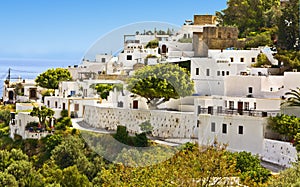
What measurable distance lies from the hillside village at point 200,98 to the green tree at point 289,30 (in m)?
0.68

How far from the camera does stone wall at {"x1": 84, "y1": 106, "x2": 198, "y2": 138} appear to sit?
23312mm

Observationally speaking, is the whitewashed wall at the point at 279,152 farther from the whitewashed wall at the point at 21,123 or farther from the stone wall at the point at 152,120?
the whitewashed wall at the point at 21,123

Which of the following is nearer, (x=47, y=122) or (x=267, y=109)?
(x=267, y=109)

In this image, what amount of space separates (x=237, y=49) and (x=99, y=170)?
986cm

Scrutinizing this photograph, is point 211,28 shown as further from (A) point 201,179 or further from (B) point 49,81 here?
(A) point 201,179

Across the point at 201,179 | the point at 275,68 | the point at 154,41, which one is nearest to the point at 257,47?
the point at 275,68

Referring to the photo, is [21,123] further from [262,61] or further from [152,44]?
[262,61]

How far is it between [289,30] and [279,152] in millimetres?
9787

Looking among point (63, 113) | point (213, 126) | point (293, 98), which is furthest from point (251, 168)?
point (63, 113)

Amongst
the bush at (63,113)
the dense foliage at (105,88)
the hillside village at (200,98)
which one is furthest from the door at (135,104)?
the bush at (63,113)

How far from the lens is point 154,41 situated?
115 feet

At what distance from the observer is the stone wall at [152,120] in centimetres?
2331

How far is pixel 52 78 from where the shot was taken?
118 feet

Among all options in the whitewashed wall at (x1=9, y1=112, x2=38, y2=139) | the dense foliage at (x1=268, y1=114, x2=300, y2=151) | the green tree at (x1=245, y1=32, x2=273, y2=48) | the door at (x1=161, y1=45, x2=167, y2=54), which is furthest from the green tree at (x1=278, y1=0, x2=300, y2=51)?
the whitewashed wall at (x1=9, y1=112, x2=38, y2=139)
